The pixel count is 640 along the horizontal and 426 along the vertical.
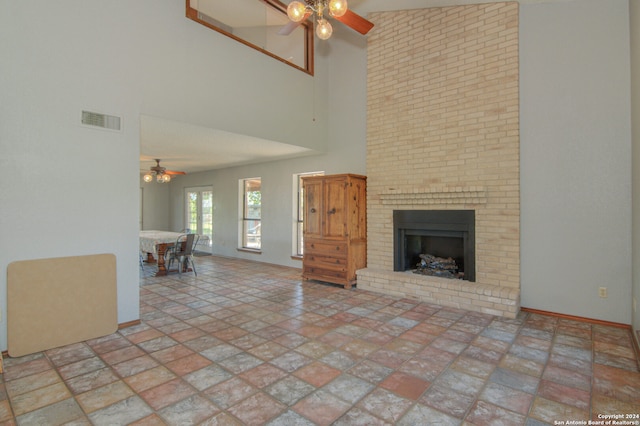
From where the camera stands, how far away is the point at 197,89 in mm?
4148

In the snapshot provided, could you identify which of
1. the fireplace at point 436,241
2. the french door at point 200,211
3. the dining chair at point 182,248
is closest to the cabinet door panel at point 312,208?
the fireplace at point 436,241

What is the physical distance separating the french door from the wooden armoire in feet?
14.8

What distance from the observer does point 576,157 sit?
12.5 feet

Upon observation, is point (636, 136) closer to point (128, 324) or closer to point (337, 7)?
point (337, 7)

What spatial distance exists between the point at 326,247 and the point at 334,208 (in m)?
0.68

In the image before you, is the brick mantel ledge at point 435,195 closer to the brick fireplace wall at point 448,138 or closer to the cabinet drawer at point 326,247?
the brick fireplace wall at point 448,138

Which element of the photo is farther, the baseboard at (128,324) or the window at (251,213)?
the window at (251,213)

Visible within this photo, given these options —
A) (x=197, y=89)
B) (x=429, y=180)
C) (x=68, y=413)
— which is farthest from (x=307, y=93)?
(x=68, y=413)

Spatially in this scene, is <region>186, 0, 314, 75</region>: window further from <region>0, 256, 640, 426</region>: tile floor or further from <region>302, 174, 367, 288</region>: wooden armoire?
<region>0, 256, 640, 426</region>: tile floor

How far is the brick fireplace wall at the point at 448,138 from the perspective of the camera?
166 inches

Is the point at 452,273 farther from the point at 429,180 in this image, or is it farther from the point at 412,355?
the point at 412,355

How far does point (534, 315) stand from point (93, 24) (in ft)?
19.3

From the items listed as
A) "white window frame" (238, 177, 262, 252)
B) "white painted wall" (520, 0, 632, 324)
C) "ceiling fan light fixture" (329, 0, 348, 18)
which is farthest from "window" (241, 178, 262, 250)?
"white painted wall" (520, 0, 632, 324)

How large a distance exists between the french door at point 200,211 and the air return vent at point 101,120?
19.0 ft
